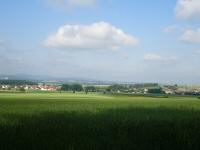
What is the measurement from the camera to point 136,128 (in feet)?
43.5

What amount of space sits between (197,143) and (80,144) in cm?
289

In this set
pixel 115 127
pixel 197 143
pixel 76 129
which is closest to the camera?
pixel 197 143

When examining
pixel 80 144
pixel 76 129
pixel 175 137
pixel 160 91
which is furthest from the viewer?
pixel 160 91

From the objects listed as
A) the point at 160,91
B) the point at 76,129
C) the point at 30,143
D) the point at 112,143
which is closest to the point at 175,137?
the point at 112,143

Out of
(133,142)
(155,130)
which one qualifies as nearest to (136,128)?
(155,130)

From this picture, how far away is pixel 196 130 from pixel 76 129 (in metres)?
3.59

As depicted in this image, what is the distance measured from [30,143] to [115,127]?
4349 millimetres

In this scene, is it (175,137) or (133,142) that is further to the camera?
(175,137)

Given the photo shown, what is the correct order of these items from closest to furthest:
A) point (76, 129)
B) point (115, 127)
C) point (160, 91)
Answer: point (76, 129)
point (115, 127)
point (160, 91)

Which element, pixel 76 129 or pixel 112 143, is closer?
pixel 112 143

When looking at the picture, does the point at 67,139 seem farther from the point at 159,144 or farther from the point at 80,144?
the point at 159,144

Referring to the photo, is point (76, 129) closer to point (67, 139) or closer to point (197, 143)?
point (67, 139)

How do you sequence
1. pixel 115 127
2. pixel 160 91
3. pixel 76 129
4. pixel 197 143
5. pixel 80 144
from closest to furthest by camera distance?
1. pixel 80 144
2. pixel 197 143
3. pixel 76 129
4. pixel 115 127
5. pixel 160 91

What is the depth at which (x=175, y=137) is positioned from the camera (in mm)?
11508
